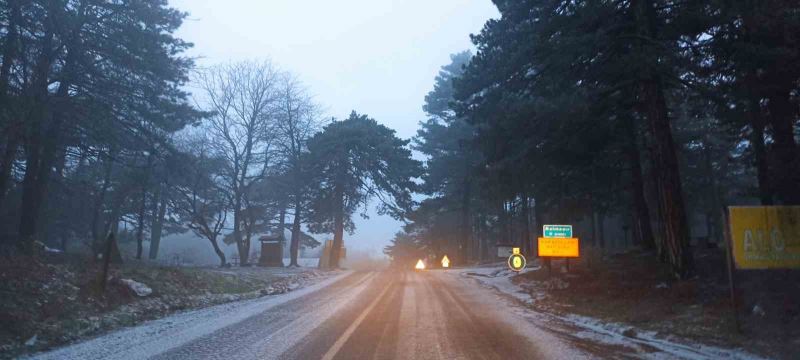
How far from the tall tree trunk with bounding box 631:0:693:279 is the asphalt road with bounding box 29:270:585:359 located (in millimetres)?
4427

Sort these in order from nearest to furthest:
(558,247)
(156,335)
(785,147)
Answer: (156,335)
(785,147)
(558,247)

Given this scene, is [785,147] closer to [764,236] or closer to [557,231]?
[764,236]

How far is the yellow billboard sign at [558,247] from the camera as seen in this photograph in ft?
68.9

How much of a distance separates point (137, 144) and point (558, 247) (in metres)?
14.7

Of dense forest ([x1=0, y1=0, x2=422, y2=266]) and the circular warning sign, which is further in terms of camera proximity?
the circular warning sign

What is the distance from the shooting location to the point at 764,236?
9.45 m

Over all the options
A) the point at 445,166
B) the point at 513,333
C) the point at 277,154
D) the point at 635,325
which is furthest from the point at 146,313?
the point at 445,166

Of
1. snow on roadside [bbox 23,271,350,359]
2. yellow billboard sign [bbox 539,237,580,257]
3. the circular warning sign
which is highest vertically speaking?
yellow billboard sign [bbox 539,237,580,257]

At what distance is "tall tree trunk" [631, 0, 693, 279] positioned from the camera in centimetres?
1418

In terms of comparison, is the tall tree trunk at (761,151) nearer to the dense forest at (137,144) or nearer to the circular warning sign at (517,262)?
the circular warning sign at (517,262)

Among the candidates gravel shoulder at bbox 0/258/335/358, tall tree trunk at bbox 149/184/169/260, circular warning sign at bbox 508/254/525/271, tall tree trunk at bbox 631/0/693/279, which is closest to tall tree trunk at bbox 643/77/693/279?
tall tree trunk at bbox 631/0/693/279

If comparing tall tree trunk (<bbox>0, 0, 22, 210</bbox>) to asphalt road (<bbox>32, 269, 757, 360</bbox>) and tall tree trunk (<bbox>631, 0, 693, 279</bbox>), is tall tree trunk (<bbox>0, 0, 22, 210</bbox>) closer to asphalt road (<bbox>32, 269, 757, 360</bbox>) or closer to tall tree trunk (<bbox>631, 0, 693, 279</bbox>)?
asphalt road (<bbox>32, 269, 757, 360</bbox>)

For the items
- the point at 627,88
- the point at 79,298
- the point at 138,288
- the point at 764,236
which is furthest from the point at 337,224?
the point at 764,236

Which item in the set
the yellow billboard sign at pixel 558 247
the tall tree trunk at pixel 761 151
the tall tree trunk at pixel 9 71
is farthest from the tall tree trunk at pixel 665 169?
the tall tree trunk at pixel 9 71
